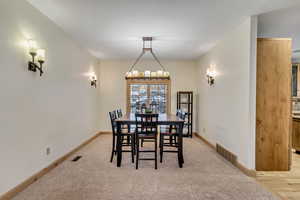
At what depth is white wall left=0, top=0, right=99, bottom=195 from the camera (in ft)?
7.05

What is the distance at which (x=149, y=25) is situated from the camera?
3.26 meters

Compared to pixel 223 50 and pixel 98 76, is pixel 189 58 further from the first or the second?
pixel 98 76

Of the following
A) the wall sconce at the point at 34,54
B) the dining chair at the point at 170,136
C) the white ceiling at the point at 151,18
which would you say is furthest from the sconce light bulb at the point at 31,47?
the dining chair at the point at 170,136

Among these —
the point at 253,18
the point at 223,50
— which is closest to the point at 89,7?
the point at 253,18

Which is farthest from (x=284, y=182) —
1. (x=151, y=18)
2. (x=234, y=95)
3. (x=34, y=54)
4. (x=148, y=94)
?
(x=148, y=94)

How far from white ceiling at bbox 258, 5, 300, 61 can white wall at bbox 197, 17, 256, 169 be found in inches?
15.3

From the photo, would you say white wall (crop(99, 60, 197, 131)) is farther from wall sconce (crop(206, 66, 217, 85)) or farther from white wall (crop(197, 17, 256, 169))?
white wall (crop(197, 17, 256, 169))

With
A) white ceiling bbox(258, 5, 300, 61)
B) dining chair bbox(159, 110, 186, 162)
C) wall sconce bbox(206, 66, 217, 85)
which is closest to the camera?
white ceiling bbox(258, 5, 300, 61)

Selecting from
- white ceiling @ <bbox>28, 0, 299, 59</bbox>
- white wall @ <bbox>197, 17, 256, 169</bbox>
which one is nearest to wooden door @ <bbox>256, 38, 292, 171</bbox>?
white wall @ <bbox>197, 17, 256, 169</bbox>

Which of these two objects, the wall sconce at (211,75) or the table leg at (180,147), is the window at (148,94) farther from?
the table leg at (180,147)

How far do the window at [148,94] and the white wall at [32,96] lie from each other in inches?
88.9

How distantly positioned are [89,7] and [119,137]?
2.22 meters

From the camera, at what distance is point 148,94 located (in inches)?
248

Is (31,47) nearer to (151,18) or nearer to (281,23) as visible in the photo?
(151,18)
